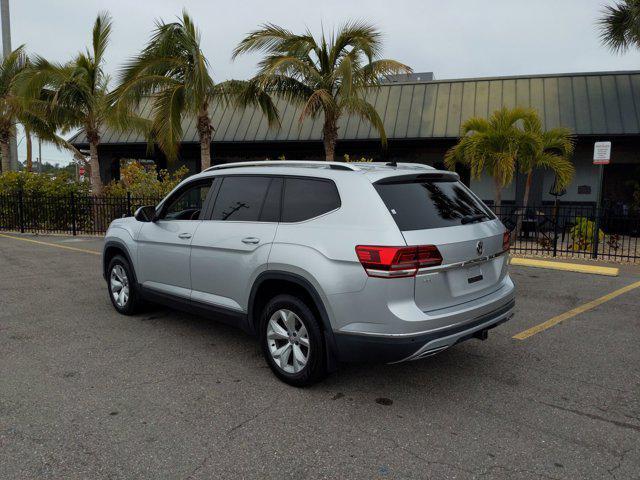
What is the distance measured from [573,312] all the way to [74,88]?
14318mm

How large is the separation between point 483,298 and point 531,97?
1413 centimetres

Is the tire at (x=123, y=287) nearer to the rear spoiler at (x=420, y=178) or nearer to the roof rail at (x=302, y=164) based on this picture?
the roof rail at (x=302, y=164)

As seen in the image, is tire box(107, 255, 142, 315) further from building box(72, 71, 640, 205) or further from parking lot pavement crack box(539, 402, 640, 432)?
building box(72, 71, 640, 205)

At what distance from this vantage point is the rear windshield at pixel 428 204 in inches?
145

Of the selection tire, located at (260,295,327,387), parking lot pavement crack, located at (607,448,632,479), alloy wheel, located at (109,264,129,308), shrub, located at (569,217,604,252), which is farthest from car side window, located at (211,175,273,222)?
shrub, located at (569,217,604,252)

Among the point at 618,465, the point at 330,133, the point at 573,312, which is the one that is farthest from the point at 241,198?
the point at 330,133

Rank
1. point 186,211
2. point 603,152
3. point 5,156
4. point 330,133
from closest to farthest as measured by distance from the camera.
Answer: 1. point 186,211
2. point 603,152
3. point 330,133
4. point 5,156

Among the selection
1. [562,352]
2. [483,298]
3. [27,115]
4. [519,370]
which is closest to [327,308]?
[483,298]

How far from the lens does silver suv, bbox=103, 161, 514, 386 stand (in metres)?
Result: 3.46

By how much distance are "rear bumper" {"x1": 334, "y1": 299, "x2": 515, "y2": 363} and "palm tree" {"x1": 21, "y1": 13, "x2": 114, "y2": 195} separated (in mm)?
13016

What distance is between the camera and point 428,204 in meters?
3.90

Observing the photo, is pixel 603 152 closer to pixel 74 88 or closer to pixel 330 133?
pixel 330 133

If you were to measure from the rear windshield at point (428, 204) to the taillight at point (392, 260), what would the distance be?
20 cm

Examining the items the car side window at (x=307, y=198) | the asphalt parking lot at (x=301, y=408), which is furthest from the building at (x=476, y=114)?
the car side window at (x=307, y=198)
